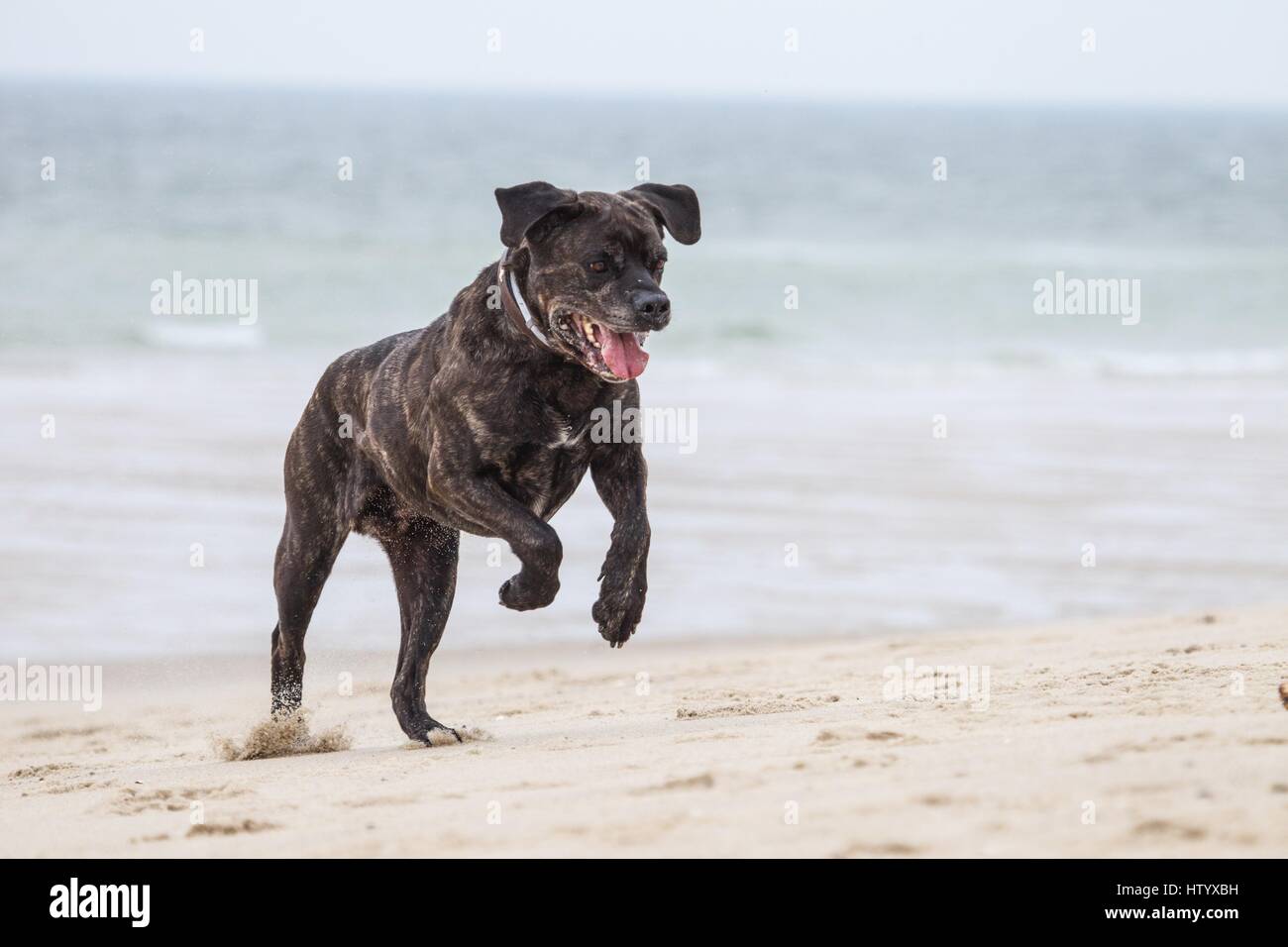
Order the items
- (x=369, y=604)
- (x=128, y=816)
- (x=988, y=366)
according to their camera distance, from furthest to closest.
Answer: (x=988, y=366) → (x=369, y=604) → (x=128, y=816)

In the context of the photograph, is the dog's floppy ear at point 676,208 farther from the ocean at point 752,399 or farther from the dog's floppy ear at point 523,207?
the ocean at point 752,399

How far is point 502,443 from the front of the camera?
5562 millimetres

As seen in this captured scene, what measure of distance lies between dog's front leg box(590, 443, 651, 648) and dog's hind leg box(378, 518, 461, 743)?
804mm

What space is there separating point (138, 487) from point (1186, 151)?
68.9 metres

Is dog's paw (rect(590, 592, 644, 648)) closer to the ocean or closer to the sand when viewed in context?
the sand

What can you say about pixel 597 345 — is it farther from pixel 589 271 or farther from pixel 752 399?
pixel 752 399

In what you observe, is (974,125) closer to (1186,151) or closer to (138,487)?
(1186,151)

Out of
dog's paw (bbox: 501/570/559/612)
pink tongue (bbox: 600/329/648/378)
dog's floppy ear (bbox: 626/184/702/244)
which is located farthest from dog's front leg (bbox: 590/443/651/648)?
dog's floppy ear (bbox: 626/184/702/244)

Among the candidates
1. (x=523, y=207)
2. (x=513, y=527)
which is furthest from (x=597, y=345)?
(x=513, y=527)

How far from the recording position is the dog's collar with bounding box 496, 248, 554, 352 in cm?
547

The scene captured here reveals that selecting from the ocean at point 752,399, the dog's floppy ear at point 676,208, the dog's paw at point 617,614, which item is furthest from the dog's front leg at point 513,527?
the ocean at point 752,399
